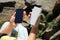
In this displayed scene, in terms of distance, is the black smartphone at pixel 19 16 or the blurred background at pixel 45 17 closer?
the black smartphone at pixel 19 16

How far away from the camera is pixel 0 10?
6152 mm

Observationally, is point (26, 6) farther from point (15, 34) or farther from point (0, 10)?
point (15, 34)

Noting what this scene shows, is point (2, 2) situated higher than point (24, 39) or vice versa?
point (2, 2)

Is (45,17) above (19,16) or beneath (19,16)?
above

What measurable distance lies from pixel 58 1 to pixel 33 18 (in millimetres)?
3535

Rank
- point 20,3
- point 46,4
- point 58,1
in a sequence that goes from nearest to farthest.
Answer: point 58,1 → point 46,4 → point 20,3

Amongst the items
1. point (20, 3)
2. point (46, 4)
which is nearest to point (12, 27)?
point (46, 4)

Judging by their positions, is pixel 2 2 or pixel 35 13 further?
pixel 2 2

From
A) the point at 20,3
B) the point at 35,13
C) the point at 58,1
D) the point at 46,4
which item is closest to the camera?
the point at 35,13

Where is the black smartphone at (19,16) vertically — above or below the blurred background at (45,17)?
below

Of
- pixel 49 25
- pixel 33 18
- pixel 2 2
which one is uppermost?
pixel 2 2

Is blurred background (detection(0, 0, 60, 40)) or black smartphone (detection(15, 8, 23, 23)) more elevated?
blurred background (detection(0, 0, 60, 40))

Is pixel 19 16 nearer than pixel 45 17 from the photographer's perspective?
Yes

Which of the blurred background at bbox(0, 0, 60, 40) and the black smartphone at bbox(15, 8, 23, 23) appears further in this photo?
the blurred background at bbox(0, 0, 60, 40)
